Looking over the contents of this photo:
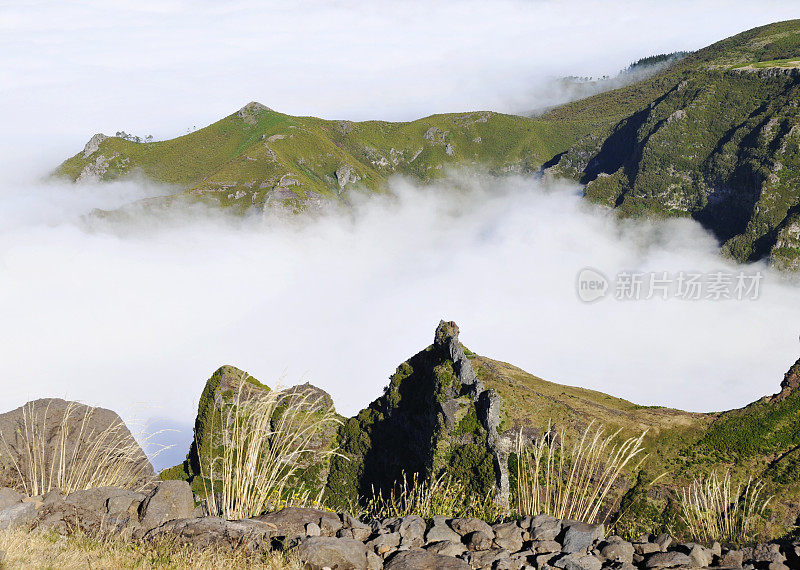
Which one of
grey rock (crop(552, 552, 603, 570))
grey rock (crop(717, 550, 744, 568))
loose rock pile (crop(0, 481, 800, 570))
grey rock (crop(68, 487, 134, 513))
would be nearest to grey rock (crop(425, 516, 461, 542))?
loose rock pile (crop(0, 481, 800, 570))

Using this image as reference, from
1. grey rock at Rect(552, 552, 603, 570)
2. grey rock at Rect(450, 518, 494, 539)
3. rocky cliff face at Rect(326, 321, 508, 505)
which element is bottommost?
rocky cliff face at Rect(326, 321, 508, 505)

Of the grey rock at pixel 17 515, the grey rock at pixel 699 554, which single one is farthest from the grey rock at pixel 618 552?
the grey rock at pixel 17 515

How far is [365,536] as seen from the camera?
902cm

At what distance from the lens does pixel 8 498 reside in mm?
9695

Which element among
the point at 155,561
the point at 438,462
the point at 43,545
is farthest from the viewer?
the point at 438,462

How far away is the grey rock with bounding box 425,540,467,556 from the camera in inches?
342

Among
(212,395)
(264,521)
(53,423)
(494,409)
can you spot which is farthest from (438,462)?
(264,521)

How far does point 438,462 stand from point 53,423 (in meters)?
71.9

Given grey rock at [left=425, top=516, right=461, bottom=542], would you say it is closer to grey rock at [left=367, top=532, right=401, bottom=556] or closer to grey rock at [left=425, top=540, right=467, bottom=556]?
grey rock at [left=425, top=540, right=467, bottom=556]

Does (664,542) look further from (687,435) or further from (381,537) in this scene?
(687,435)

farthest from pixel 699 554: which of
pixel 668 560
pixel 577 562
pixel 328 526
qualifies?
pixel 328 526

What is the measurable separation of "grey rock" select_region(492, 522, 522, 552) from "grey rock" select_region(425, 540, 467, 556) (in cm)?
65

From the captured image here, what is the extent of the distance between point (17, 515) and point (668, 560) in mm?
11105

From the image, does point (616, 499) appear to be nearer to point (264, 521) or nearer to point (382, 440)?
point (382, 440)
